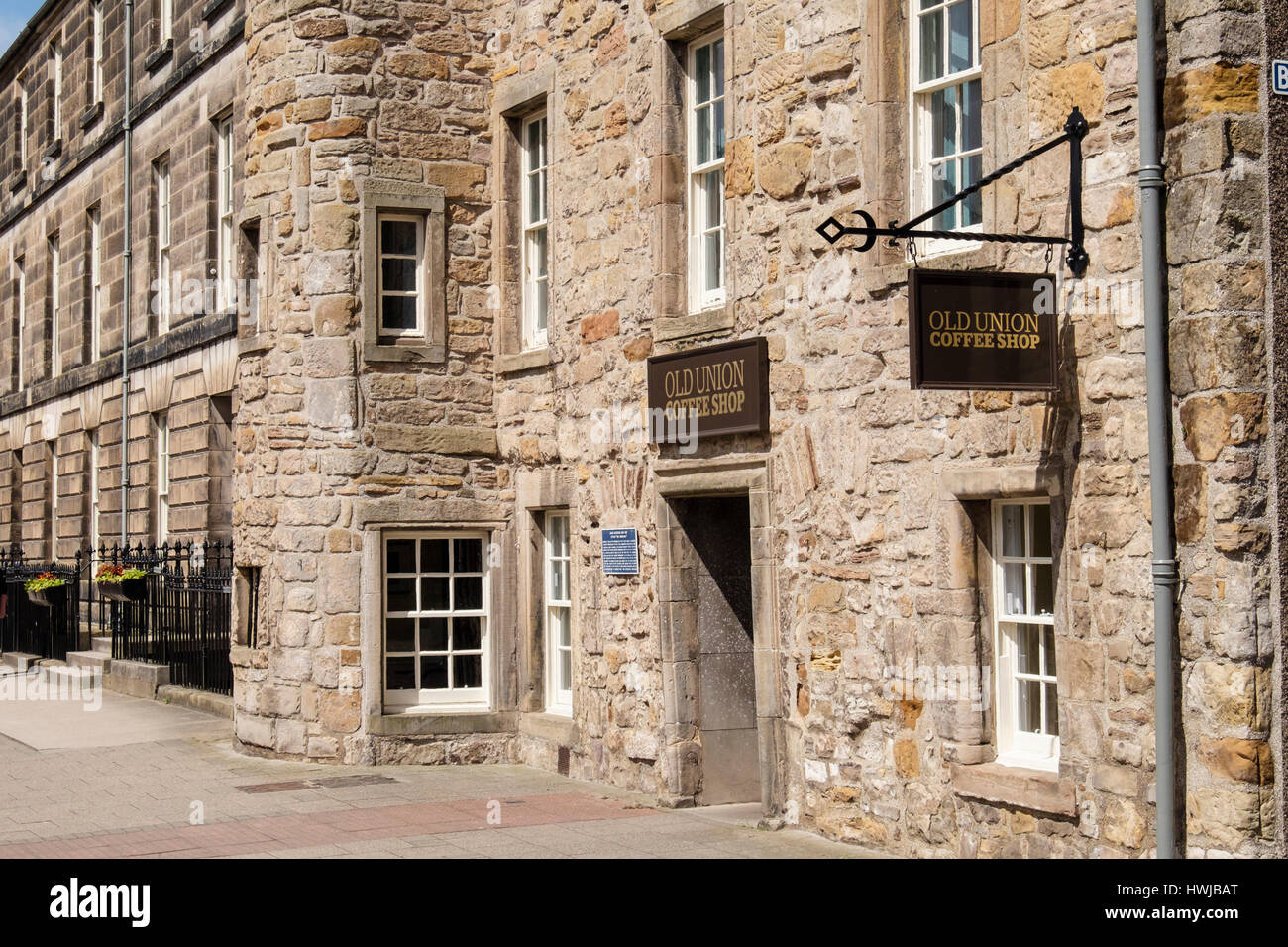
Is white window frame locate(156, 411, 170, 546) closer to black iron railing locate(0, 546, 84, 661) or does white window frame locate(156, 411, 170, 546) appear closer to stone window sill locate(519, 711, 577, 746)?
black iron railing locate(0, 546, 84, 661)

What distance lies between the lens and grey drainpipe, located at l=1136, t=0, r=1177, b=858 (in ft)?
25.7

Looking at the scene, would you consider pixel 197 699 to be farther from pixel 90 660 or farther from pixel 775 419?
pixel 775 419

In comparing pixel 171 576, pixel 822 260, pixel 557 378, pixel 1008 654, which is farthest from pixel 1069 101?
pixel 171 576

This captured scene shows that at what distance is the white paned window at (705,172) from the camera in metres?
11.9

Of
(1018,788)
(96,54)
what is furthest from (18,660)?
(1018,788)

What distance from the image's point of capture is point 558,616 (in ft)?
46.3

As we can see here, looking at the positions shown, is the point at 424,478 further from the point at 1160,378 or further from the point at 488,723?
the point at 1160,378

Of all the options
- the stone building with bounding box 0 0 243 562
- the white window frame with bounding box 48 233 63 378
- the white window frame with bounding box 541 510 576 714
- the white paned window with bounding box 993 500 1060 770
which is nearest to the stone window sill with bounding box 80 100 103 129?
the stone building with bounding box 0 0 243 562

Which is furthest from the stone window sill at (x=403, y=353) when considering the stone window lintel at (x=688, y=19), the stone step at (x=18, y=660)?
the stone step at (x=18, y=660)

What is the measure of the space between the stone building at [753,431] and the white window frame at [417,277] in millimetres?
43

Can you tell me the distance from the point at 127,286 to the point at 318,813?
15409mm

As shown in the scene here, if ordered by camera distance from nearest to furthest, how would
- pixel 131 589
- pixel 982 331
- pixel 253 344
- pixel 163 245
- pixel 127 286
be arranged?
pixel 982 331, pixel 253 344, pixel 131 589, pixel 163 245, pixel 127 286

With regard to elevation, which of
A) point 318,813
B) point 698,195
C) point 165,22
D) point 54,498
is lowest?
point 318,813

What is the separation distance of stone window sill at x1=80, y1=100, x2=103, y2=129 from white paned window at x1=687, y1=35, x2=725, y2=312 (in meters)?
17.3
